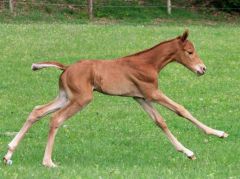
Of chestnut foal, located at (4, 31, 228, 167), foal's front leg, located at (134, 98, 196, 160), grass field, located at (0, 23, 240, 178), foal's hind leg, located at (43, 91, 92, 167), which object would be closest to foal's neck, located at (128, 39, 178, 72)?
chestnut foal, located at (4, 31, 228, 167)

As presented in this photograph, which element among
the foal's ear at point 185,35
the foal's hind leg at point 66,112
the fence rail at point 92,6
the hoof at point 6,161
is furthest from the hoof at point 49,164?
the fence rail at point 92,6

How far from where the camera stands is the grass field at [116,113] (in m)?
9.88

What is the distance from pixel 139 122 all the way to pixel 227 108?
89.4 inches

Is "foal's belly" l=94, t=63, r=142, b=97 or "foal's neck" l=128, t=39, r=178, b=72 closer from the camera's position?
"foal's belly" l=94, t=63, r=142, b=97

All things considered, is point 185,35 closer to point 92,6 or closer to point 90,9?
point 90,9

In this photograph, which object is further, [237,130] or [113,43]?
[113,43]

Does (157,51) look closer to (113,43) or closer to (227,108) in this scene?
(227,108)

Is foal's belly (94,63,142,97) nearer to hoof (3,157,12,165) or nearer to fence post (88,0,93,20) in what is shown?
hoof (3,157,12,165)

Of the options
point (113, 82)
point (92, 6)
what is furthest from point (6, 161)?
point (92, 6)

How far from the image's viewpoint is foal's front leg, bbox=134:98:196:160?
33.2ft

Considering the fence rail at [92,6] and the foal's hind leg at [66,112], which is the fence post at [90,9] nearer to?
the fence rail at [92,6]

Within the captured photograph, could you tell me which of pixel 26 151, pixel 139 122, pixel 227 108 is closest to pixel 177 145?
pixel 26 151

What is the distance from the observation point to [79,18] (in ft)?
110

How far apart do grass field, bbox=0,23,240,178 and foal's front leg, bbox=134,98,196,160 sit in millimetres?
159
